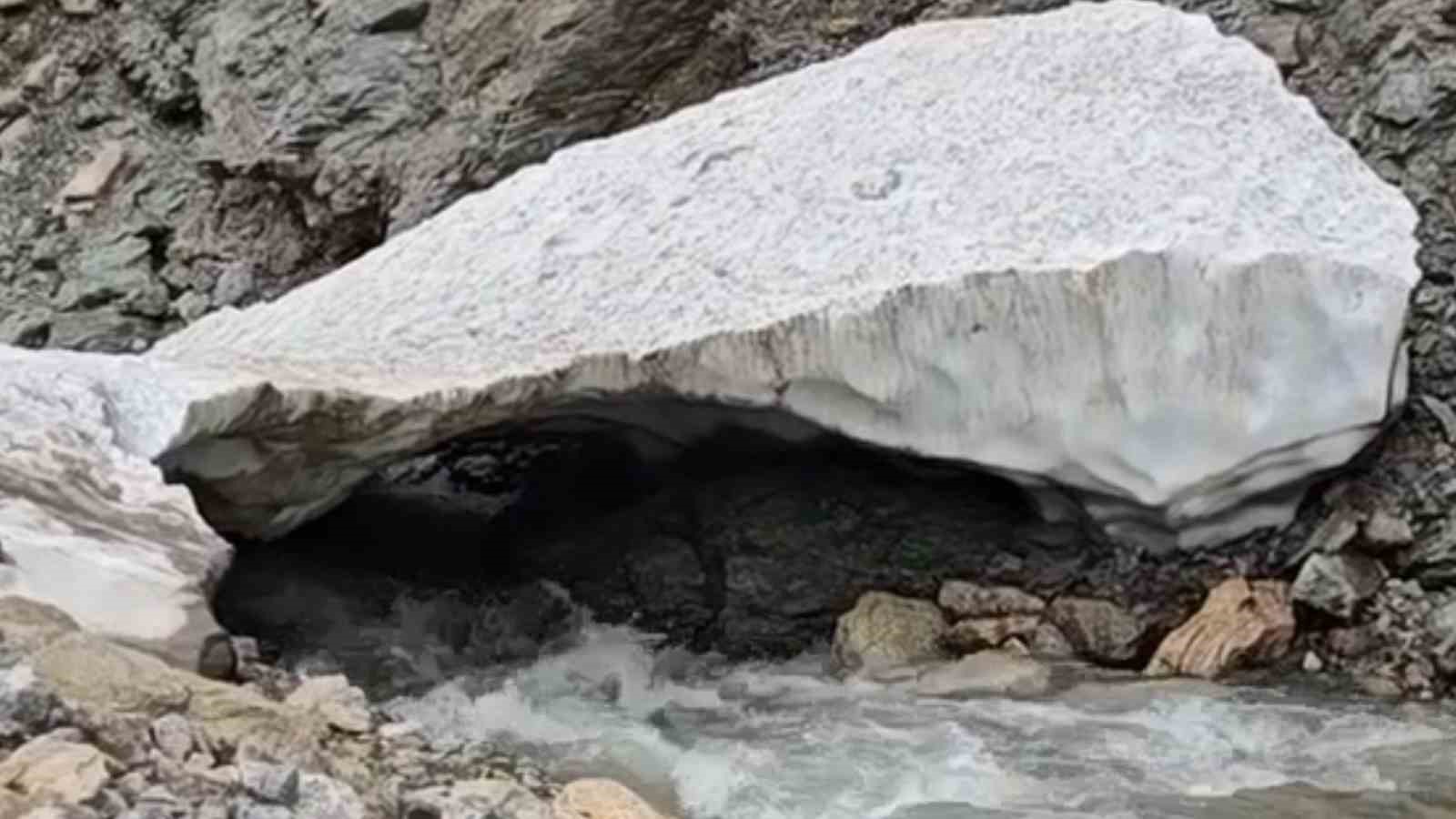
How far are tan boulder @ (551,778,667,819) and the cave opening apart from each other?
7.17ft

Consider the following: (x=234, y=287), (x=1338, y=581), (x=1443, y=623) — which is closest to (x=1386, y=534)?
(x=1338, y=581)

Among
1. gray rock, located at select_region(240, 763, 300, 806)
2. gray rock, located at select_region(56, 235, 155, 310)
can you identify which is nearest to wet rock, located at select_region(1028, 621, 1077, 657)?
gray rock, located at select_region(240, 763, 300, 806)

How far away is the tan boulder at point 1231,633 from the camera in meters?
7.07

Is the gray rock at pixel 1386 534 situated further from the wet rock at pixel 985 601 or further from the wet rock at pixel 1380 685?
the wet rock at pixel 985 601

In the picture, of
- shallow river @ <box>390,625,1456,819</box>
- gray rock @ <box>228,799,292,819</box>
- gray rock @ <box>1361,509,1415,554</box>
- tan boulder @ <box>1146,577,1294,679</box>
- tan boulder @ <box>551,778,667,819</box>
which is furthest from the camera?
gray rock @ <box>1361,509,1415,554</box>

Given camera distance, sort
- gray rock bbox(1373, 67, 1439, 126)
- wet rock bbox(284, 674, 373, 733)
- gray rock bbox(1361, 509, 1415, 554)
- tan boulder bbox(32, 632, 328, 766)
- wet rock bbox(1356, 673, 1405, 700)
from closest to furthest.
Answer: tan boulder bbox(32, 632, 328, 766)
wet rock bbox(284, 674, 373, 733)
wet rock bbox(1356, 673, 1405, 700)
gray rock bbox(1361, 509, 1415, 554)
gray rock bbox(1373, 67, 1439, 126)

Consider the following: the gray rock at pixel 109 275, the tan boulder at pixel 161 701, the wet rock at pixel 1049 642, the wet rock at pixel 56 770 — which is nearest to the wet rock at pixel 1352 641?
the wet rock at pixel 1049 642

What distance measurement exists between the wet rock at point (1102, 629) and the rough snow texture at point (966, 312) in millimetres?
351

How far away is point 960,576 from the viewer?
7.76 m

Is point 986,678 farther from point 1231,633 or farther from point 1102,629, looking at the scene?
point 1231,633

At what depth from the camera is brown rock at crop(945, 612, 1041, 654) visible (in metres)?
7.43

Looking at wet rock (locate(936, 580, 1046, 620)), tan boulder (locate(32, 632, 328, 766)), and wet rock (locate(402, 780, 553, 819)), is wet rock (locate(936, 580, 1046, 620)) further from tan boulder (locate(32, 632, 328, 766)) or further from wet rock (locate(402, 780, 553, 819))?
tan boulder (locate(32, 632, 328, 766))

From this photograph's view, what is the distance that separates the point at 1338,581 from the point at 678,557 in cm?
267

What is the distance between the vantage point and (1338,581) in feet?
23.6
